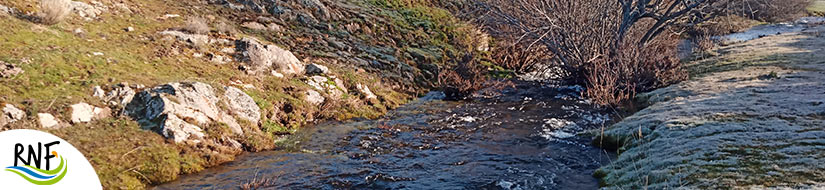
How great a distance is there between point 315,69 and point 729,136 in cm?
1098

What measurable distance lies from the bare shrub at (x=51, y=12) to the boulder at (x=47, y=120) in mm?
4460

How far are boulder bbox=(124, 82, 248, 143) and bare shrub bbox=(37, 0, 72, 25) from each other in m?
3.87

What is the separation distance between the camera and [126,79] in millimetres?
10320

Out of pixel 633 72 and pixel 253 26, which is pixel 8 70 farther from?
pixel 633 72

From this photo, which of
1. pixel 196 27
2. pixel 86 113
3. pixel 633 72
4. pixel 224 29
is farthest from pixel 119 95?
pixel 633 72

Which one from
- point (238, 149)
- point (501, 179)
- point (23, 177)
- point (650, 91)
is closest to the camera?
point (23, 177)

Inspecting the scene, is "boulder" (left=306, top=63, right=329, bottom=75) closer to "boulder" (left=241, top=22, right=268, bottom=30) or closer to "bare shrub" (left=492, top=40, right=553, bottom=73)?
"boulder" (left=241, top=22, right=268, bottom=30)

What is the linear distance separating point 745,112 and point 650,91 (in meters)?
5.98

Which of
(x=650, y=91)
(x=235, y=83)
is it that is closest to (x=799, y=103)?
(x=650, y=91)

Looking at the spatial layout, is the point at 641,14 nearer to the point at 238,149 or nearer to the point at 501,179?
the point at 501,179

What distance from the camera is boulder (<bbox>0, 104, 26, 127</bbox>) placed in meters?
7.84

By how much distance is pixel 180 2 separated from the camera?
1697 centimetres

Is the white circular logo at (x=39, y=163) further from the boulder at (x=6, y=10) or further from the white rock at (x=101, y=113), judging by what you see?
the boulder at (x=6, y=10)

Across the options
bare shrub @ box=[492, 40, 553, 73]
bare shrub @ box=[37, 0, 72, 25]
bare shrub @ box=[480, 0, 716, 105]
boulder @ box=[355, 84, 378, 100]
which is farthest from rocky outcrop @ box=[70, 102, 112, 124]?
bare shrub @ box=[492, 40, 553, 73]
